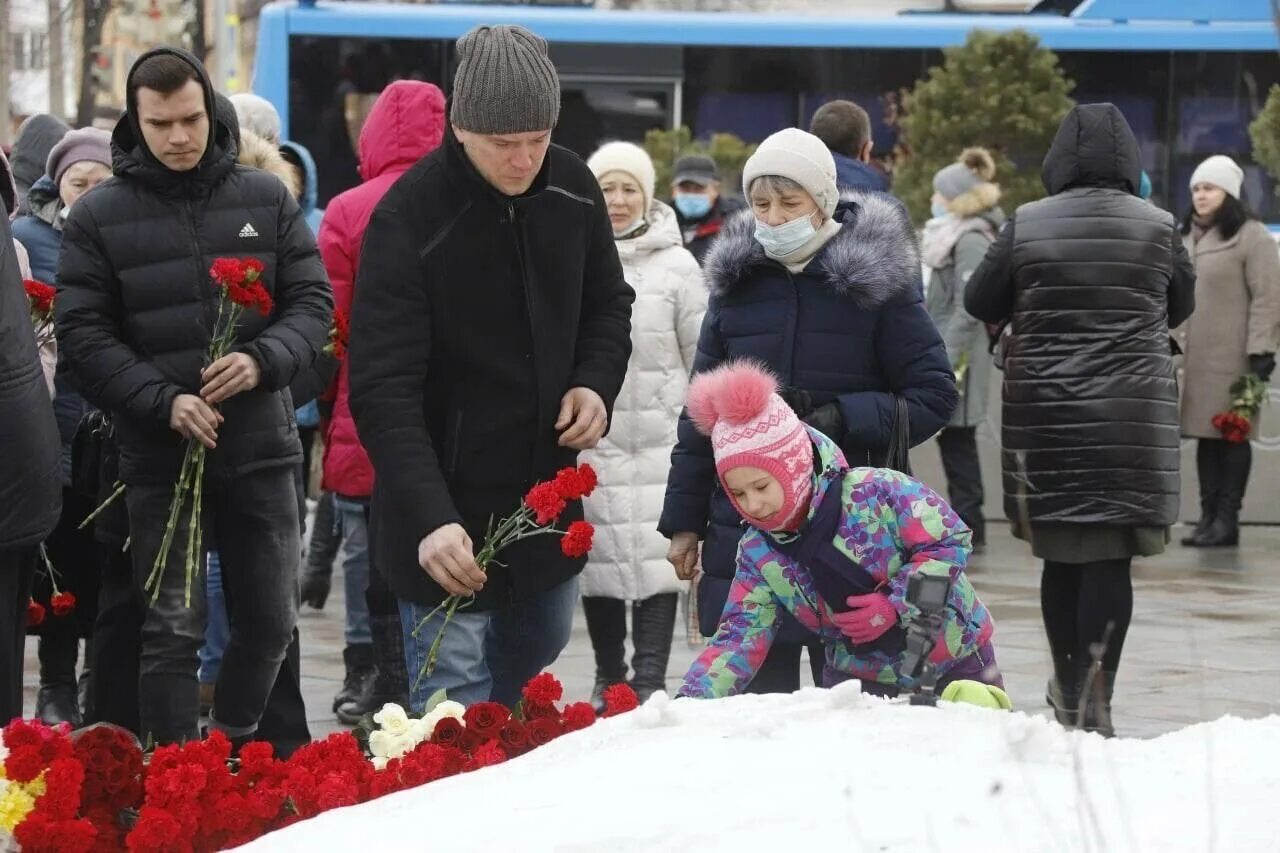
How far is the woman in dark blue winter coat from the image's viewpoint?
5598mm

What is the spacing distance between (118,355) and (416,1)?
553 inches

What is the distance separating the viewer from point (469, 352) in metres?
5.03

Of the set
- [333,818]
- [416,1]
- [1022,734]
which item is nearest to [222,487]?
[333,818]

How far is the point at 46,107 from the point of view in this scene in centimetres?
3444

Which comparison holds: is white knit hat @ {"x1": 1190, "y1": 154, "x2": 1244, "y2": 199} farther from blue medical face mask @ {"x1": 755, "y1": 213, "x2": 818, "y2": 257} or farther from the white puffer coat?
blue medical face mask @ {"x1": 755, "y1": 213, "x2": 818, "y2": 257}

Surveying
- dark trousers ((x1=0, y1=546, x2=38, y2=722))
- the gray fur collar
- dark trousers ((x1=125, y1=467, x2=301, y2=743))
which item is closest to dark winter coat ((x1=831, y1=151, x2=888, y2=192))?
the gray fur collar

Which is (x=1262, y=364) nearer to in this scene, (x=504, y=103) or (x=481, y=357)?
(x=481, y=357)

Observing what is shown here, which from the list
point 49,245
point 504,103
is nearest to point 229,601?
point 504,103

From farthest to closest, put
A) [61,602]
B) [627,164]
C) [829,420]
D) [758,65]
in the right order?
1. [758,65]
2. [627,164]
3. [61,602]
4. [829,420]

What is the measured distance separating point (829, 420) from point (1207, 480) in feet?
27.6

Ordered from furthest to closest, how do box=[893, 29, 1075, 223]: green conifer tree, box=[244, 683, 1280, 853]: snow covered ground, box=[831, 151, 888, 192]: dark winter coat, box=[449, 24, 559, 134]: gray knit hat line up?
box=[893, 29, 1075, 223]: green conifer tree < box=[831, 151, 888, 192]: dark winter coat < box=[449, 24, 559, 134]: gray knit hat < box=[244, 683, 1280, 853]: snow covered ground

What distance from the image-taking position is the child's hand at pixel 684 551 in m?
5.74

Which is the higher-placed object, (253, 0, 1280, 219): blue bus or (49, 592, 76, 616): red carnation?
(253, 0, 1280, 219): blue bus

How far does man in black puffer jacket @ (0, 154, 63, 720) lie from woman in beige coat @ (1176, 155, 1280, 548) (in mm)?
8747
